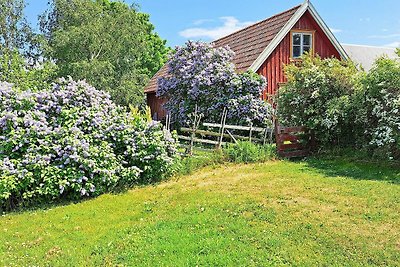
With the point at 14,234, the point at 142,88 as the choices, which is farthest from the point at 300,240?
the point at 142,88

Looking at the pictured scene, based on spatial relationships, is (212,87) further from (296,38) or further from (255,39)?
(296,38)

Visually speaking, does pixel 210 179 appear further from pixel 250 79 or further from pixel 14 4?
pixel 14 4

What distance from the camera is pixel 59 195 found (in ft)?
25.9

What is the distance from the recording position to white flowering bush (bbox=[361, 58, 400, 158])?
9.66 m

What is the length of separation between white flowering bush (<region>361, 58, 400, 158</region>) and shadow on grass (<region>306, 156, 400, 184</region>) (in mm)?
438

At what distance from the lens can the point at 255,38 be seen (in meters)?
18.3

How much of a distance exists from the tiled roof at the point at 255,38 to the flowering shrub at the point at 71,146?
27.3 ft

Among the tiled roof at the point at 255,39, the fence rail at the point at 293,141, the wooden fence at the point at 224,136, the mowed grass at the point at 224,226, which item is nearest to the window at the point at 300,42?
the tiled roof at the point at 255,39

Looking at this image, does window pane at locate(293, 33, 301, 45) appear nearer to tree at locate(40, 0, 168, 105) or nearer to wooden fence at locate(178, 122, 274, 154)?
wooden fence at locate(178, 122, 274, 154)

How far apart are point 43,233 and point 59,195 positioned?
189 centimetres

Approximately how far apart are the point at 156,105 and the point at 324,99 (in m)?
12.9

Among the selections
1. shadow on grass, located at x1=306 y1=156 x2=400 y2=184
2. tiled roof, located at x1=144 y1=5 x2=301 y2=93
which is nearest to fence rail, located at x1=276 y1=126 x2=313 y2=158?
shadow on grass, located at x1=306 y1=156 x2=400 y2=184

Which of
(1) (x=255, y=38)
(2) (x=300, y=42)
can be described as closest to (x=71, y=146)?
(1) (x=255, y=38)

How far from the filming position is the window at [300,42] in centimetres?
1753
